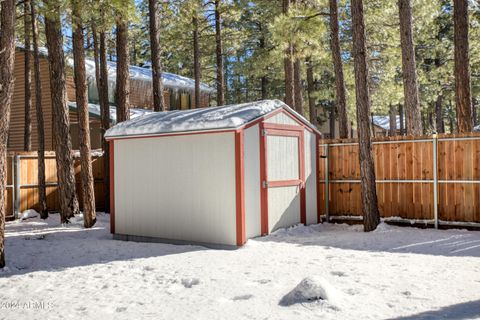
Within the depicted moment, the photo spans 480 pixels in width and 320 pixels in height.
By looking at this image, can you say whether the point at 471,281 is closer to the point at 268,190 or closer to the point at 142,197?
the point at 268,190

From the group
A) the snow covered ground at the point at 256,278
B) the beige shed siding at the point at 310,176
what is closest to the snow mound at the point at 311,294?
the snow covered ground at the point at 256,278

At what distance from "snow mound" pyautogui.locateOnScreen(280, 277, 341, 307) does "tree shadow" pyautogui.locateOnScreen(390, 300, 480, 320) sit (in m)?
0.82

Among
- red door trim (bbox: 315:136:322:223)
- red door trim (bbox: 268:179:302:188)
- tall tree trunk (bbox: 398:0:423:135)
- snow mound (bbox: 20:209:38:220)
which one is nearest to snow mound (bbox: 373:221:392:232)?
red door trim (bbox: 315:136:322:223)

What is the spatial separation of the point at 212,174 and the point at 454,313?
5535 millimetres

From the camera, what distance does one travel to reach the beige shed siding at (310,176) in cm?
1211

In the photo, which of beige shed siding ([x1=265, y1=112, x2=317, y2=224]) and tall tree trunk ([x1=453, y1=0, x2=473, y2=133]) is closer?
beige shed siding ([x1=265, y1=112, x2=317, y2=224])

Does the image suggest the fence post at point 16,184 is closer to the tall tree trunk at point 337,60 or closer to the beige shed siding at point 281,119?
the beige shed siding at point 281,119

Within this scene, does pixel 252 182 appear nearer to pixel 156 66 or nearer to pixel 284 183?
pixel 284 183

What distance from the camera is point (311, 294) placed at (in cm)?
579

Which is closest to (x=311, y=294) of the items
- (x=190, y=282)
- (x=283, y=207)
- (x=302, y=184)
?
(x=190, y=282)

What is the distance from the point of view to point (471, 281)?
266 inches

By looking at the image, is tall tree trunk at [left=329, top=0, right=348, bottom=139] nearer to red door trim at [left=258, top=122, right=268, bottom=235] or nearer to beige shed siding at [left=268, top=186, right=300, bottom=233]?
beige shed siding at [left=268, top=186, right=300, bottom=233]

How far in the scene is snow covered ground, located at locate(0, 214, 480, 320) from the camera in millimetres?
5633

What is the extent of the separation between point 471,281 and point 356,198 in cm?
597
